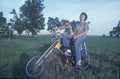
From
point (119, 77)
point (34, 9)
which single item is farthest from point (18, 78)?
point (34, 9)

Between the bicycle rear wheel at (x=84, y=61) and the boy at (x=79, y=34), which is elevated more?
the boy at (x=79, y=34)

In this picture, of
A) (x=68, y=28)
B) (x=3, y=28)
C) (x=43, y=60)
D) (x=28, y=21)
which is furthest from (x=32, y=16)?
(x=43, y=60)

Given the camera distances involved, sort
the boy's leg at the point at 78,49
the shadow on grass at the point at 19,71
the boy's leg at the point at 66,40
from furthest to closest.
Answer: the boy's leg at the point at 66,40, the boy's leg at the point at 78,49, the shadow on grass at the point at 19,71

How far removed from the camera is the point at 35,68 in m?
7.77

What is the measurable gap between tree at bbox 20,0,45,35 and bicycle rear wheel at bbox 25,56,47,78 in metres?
52.9

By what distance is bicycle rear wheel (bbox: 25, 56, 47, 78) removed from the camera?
776 centimetres

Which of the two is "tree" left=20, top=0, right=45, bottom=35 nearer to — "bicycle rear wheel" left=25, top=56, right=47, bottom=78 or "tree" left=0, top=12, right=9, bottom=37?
"tree" left=0, top=12, right=9, bottom=37

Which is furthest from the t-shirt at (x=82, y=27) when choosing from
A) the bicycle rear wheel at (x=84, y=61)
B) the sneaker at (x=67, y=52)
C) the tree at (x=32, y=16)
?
the tree at (x=32, y=16)

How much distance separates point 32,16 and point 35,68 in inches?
2114

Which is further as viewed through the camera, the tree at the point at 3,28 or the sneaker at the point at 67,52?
the tree at the point at 3,28

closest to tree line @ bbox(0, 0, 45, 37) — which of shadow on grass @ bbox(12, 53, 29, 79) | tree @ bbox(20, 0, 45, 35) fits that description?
tree @ bbox(20, 0, 45, 35)

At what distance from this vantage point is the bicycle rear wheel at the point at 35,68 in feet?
25.4

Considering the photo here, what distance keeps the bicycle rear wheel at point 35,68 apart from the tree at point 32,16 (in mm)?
52935

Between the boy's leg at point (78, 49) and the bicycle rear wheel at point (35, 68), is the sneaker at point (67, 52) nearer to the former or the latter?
the boy's leg at point (78, 49)
